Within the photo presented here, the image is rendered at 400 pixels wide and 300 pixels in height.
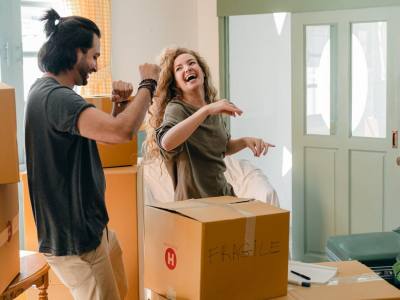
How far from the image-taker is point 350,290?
1952mm

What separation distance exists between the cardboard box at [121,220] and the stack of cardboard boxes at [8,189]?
26.3 inches

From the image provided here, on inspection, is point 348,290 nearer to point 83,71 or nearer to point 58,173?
point 58,173

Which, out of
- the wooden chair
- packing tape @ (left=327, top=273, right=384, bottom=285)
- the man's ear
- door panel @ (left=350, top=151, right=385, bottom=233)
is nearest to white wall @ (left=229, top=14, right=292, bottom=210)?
door panel @ (left=350, top=151, right=385, bottom=233)

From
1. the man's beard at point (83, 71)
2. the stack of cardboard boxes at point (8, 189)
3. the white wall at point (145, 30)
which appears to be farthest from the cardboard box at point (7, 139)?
the white wall at point (145, 30)

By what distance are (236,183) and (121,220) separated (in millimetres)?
1496

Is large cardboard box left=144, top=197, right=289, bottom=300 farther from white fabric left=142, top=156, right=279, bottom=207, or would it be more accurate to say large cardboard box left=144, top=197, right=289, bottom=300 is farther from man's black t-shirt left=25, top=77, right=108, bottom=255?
white fabric left=142, top=156, right=279, bottom=207

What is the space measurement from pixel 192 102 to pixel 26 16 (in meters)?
2.12

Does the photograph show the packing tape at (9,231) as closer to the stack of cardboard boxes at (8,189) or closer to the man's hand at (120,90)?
the stack of cardboard boxes at (8,189)

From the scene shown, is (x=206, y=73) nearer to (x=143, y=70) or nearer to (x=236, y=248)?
(x=143, y=70)

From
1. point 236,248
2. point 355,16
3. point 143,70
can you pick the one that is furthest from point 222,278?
point 355,16

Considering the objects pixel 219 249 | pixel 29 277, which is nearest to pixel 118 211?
pixel 29 277

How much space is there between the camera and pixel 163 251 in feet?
6.39

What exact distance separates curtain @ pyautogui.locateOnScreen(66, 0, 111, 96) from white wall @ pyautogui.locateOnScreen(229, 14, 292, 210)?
1.25 meters

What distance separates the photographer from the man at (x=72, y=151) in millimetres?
1792
